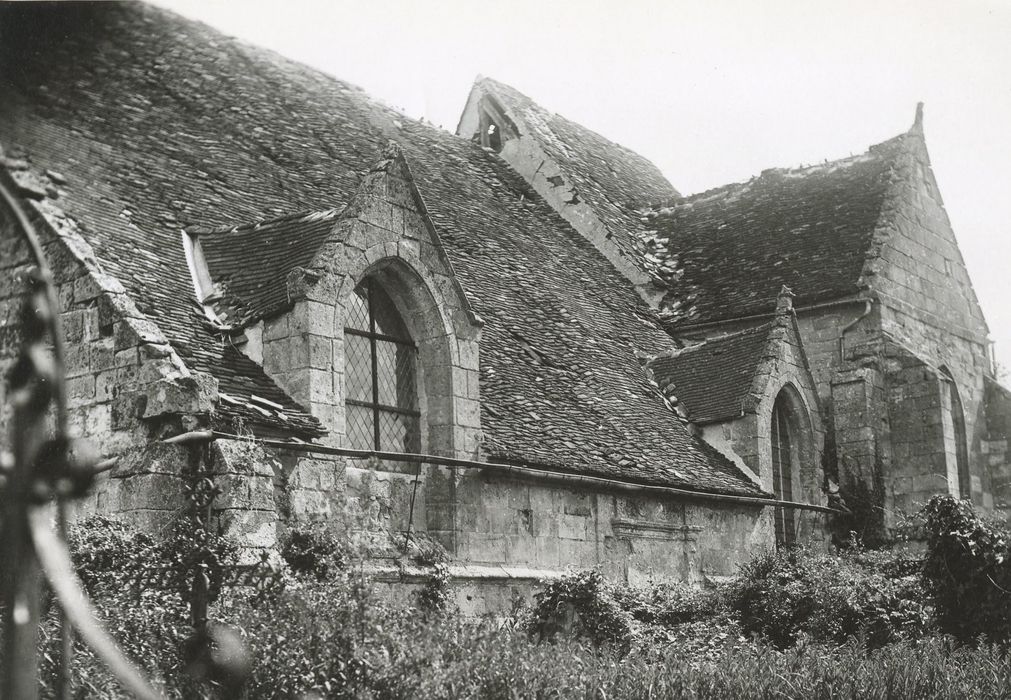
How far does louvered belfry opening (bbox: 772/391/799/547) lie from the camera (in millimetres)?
16047

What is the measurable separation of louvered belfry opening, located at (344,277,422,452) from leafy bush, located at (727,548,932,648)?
4012mm

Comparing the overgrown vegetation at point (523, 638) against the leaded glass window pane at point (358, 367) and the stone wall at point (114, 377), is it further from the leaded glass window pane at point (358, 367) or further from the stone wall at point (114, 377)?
the leaded glass window pane at point (358, 367)

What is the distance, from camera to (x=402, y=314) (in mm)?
11484

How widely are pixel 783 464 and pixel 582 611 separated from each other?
20.1 ft

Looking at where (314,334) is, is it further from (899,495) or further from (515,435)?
(899,495)

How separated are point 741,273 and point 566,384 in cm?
598

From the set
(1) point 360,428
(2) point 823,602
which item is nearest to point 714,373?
(2) point 823,602

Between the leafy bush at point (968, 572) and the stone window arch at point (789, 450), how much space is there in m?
4.17

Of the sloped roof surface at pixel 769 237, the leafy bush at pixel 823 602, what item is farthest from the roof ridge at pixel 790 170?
the leafy bush at pixel 823 602

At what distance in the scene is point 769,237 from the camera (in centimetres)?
1912

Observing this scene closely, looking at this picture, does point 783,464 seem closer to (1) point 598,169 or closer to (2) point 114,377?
(1) point 598,169

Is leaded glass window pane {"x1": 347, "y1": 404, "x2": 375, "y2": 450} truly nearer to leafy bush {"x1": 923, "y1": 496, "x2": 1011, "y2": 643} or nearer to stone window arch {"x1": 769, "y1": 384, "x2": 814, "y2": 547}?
leafy bush {"x1": 923, "y1": 496, "x2": 1011, "y2": 643}

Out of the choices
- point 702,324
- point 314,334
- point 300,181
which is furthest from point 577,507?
point 702,324

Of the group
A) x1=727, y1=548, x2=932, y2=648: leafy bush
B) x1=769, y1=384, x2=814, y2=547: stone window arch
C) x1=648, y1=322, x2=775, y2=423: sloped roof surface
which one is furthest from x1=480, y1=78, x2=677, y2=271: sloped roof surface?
x1=727, y1=548, x2=932, y2=648: leafy bush
